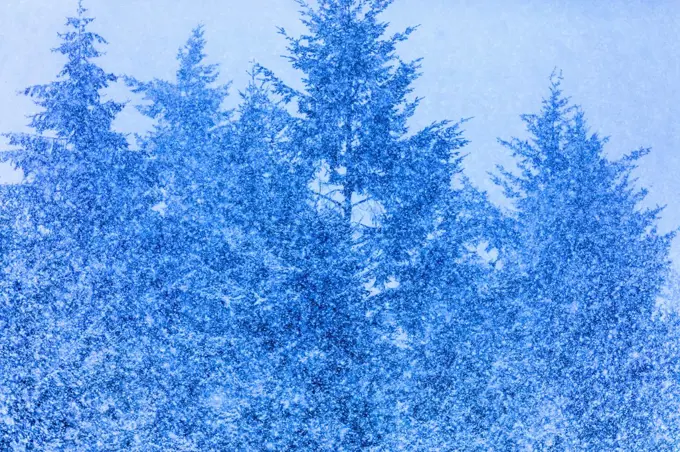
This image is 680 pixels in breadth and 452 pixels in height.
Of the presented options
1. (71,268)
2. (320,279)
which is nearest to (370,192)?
(320,279)

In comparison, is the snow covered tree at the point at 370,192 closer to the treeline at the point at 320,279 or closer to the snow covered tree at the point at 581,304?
the treeline at the point at 320,279

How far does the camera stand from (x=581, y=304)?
38.3 ft

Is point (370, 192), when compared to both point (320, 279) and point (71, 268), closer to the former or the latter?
point (320, 279)

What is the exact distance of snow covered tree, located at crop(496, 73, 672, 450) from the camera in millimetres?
9836

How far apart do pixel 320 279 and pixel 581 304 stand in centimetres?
648

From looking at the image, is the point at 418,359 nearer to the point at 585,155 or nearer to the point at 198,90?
the point at 585,155

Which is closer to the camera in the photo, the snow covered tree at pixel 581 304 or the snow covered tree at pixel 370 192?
the snow covered tree at pixel 370 192

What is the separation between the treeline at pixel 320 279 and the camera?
25.6ft

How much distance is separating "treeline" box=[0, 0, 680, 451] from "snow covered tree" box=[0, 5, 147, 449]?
0.13 ft

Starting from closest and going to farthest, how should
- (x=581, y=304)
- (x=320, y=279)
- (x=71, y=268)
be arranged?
(x=320, y=279)
(x=71, y=268)
(x=581, y=304)

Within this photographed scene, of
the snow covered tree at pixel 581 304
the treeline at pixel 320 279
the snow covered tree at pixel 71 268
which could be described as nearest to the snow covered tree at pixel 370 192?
the treeline at pixel 320 279

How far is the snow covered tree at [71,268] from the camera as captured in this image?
7.38 m

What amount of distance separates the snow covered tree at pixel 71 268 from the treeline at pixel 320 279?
0.04 m

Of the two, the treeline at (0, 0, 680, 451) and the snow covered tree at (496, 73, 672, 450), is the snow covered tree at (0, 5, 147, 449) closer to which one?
the treeline at (0, 0, 680, 451)
